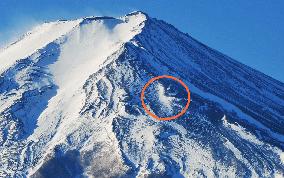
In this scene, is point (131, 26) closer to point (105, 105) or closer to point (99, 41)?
point (99, 41)

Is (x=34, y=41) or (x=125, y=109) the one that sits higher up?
(x=34, y=41)

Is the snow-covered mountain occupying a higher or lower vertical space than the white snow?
lower

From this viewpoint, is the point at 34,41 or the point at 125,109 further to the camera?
the point at 34,41

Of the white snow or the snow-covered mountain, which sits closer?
the snow-covered mountain

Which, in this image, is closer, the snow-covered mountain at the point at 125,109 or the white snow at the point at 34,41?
the snow-covered mountain at the point at 125,109

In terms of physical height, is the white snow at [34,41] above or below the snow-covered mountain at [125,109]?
above

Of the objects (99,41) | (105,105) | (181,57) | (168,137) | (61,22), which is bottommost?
(168,137)

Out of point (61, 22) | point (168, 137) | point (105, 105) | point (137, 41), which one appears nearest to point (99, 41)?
point (137, 41)

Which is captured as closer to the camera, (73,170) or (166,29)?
(73,170)
